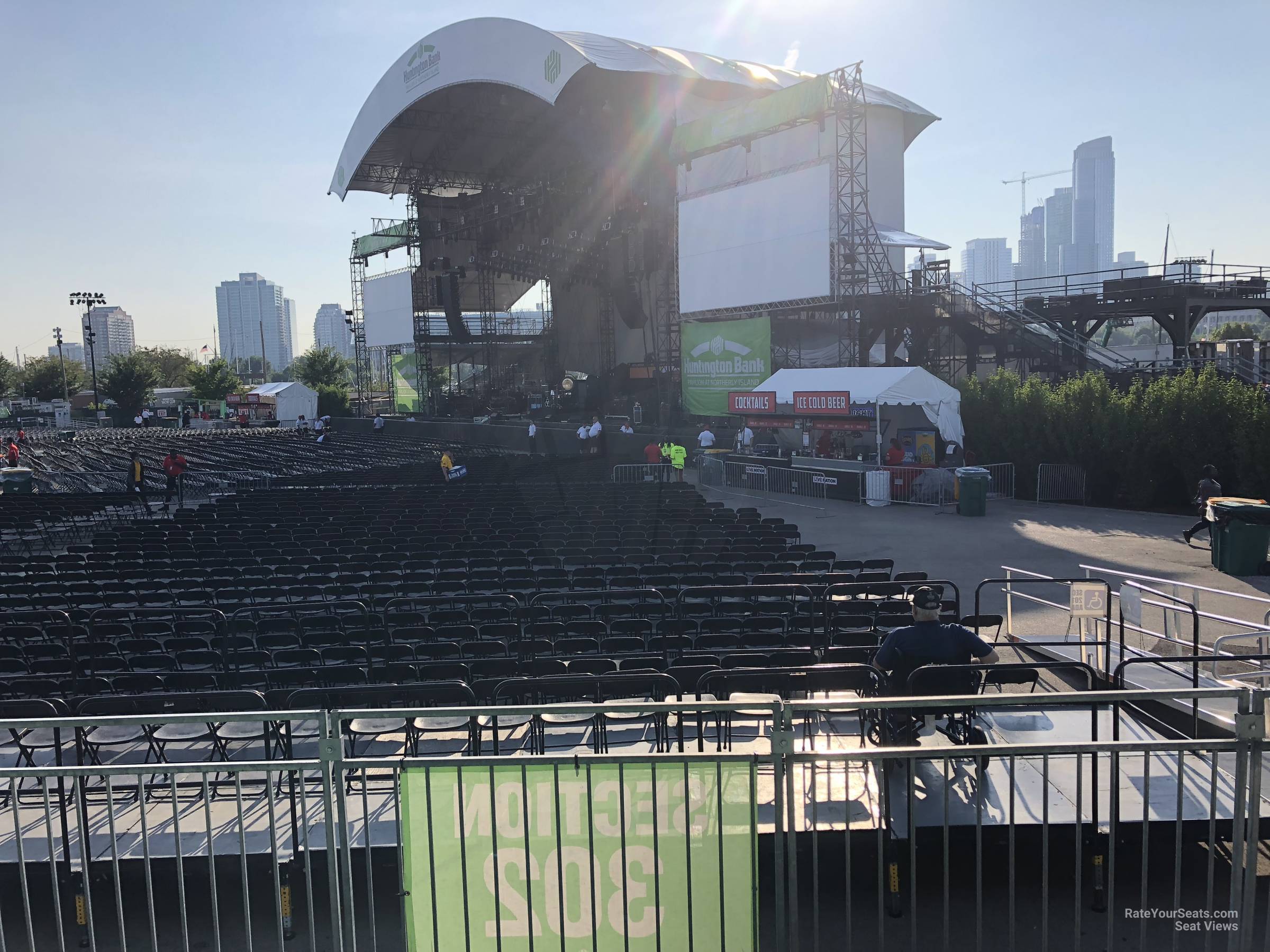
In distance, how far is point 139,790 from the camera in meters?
3.48

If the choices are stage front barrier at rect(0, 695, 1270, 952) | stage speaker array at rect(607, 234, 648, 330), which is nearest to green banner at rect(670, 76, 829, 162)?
stage speaker array at rect(607, 234, 648, 330)

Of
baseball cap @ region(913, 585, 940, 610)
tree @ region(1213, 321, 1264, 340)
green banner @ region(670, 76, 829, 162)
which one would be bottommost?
baseball cap @ region(913, 585, 940, 610)

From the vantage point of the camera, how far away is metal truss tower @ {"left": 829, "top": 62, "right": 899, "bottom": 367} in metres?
29.6

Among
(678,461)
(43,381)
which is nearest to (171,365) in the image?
(43,381)

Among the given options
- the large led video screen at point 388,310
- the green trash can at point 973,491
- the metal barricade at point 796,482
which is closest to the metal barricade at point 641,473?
the metal barricade at point 796,482

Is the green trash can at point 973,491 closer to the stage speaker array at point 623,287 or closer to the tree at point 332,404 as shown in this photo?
the stage speaker array at point 623,287

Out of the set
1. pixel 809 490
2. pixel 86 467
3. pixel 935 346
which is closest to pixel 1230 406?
pixel 809 490

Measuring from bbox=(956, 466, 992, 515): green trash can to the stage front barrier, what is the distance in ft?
38.9

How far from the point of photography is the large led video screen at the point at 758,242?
3044cm

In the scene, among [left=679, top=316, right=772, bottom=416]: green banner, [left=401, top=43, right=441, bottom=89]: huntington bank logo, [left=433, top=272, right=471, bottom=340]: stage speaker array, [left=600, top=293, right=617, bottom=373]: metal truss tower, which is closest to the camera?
[left=679, top=316, right=772, bottom=416]: green banner

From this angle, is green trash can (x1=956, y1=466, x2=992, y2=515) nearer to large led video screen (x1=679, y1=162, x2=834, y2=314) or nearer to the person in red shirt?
large led video screen (x1=679, y1=162, x2=834, y2=314)

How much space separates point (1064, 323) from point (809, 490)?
14.5m

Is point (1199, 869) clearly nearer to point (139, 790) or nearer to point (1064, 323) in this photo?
point (139, 790)

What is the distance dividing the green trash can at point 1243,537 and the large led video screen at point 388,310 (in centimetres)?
4770
